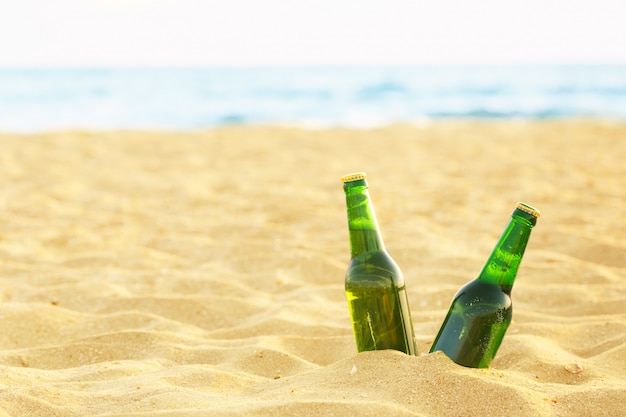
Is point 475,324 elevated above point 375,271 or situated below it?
below

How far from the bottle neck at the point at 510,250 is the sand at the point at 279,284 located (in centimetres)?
26

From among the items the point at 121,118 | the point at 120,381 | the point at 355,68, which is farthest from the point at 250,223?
the point at 355,68

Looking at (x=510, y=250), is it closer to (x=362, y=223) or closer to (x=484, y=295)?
(x=484, y=295)

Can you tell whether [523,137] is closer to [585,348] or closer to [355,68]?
[585,348]

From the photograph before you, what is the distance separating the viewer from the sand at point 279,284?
177 centimetres

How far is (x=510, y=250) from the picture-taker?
171 cm

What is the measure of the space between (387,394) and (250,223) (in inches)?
105

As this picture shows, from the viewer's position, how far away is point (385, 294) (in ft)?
5.62

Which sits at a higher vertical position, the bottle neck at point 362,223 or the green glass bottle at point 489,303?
the bottle neck at point 362,223

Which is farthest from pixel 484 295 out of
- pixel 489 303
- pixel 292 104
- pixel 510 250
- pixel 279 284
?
pixel 292 104

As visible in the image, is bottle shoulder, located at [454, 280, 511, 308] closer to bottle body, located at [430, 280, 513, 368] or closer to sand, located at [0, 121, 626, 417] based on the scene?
bottle body, located at [430, 280, 513, 368]

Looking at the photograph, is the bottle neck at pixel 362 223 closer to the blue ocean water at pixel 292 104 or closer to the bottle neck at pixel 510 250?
the bottle neck at pixel 510 250

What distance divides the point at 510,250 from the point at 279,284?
Result: 5.32 ft

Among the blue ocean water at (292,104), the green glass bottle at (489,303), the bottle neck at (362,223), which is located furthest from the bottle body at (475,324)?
the blue ocean water at (292,104)
